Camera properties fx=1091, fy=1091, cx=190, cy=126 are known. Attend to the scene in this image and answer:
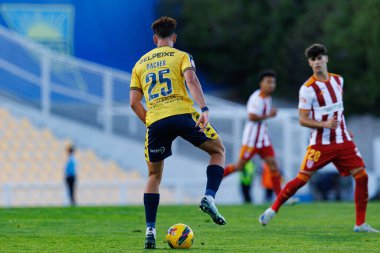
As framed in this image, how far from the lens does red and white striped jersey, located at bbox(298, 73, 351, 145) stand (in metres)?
13.1

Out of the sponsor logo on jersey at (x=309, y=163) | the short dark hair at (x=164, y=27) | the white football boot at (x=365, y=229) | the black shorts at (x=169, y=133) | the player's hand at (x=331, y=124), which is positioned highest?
the short dark hair at (x=164, y=27)

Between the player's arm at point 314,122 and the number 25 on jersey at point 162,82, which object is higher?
the player's arm at point 314,122

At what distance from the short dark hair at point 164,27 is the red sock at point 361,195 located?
3.48 meters

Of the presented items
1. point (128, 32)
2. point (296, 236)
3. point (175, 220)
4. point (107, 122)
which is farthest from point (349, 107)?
point (296, 236)

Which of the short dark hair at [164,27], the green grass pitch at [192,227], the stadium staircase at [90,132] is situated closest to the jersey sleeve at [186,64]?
the short dark hair at [164,27]

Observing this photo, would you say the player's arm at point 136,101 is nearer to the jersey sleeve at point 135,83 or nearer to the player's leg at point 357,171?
the jersey sleeve at point 135,83

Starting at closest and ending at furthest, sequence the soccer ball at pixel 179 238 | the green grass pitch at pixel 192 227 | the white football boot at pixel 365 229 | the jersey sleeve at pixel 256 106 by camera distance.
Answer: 1. the soccer ball at pixel 179 238
2. the green grass pitch at pixel 192 227
3. the white football boot at pixel 365 229
4. the jersey sleeve at pixel 256 106

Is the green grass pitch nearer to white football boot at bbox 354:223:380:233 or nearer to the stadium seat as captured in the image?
white football boot at bbox 354:223:380:233

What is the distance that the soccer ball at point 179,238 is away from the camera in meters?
10.5

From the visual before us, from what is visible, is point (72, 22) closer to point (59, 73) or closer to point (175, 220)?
point (59, 73)

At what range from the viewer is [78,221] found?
15.1 m

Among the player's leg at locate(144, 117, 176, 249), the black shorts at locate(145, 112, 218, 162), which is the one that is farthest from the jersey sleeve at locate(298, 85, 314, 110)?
the player's leg at locate(144, 117, 176, 249)

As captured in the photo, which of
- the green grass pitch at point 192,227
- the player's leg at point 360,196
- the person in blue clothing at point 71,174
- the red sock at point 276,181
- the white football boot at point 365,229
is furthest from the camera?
the person in blue clothing at point 71,174

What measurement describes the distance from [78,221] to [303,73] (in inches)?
1040
